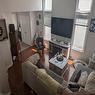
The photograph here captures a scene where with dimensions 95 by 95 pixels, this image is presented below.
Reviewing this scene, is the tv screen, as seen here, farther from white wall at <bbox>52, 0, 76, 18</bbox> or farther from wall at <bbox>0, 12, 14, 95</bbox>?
wall at <bbox>0, 12, 14, 95</bbox>

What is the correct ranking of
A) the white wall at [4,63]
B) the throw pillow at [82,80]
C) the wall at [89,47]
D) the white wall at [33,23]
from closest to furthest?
the throw pillow at [82,80] → the white wall at [4,63] → the wall at [89,47] → the white wall at [33,23]

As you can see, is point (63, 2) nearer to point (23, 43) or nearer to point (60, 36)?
point (60, 36)

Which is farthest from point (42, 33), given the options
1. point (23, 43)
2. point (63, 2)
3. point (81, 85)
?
point (81, 85)

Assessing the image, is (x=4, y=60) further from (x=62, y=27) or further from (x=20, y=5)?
(x=62, y=27)

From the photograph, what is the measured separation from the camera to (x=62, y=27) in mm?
4703

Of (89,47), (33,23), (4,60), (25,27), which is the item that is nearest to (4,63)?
(4,60)

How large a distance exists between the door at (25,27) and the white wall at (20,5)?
0.81 metres

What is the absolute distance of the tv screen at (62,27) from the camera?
175 inches

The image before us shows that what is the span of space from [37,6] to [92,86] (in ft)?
14.4

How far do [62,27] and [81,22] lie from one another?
0.82 meters

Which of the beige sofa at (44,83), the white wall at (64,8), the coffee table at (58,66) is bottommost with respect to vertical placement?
the coffee table at (58,66)

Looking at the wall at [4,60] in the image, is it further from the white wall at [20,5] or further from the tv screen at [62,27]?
the tv screen at [62,27]

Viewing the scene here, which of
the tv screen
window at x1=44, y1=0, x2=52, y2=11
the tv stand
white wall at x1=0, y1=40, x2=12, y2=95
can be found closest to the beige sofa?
white wall at x1=0, y1=40, x2=12, y2=95

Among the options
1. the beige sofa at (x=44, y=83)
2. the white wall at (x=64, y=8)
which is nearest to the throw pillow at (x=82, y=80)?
the beige sofa at (x=44, y=83)
